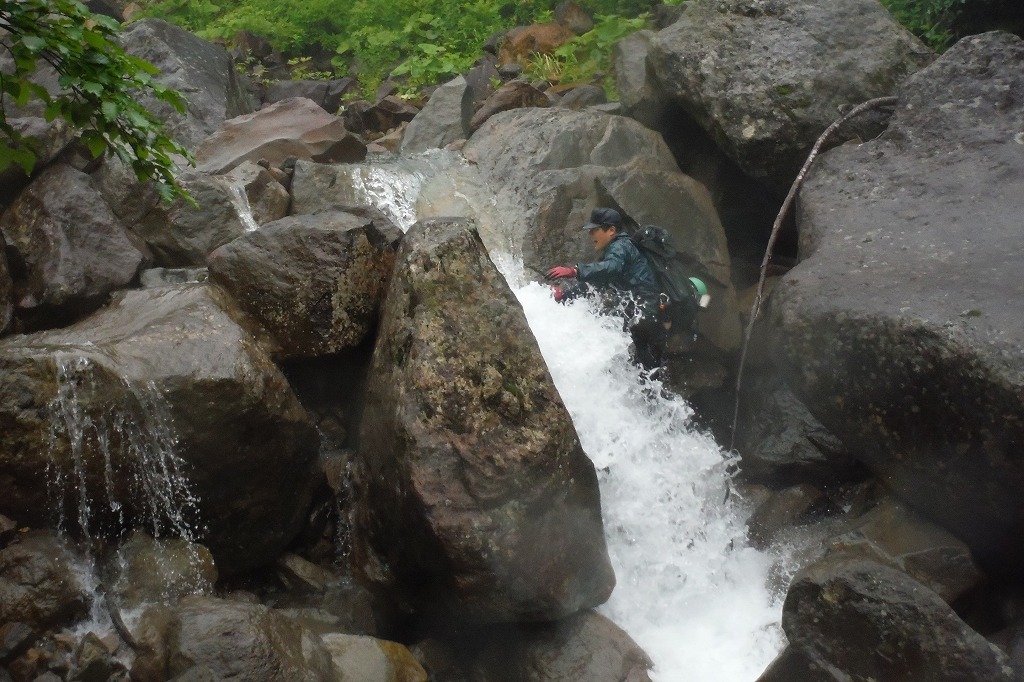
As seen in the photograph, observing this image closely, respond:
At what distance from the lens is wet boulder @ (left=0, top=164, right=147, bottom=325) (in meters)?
6.66

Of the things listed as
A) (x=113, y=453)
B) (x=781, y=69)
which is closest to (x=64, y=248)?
(x=113, y=453)

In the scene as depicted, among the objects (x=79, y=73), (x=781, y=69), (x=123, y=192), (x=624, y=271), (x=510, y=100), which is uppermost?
(x=79, y=73)

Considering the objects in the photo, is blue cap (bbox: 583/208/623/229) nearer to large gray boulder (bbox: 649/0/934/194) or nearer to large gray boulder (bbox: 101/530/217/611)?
large gray boulder (bbox: 649/0/934/194)

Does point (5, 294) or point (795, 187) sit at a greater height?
point (5, 294)

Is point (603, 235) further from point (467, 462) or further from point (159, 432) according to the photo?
point (159, 432)

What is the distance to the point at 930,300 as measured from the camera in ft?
19.3

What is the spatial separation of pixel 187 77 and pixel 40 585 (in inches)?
329

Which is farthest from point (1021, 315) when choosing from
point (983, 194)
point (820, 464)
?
point (820, 464)

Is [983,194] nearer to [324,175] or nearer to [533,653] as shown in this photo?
[533,653]

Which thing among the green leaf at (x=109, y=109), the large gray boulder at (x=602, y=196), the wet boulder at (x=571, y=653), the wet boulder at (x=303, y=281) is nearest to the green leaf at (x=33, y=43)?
the green leaf at (x=109, y=109)

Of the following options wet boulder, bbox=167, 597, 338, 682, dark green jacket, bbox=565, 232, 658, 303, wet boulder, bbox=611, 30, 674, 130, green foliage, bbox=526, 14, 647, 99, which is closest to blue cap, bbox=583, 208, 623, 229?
dark green jacket, bbox=565, 232, 658, 303

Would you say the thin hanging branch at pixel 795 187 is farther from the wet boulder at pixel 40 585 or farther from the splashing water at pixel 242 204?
the wet boulder at pixel 40 585

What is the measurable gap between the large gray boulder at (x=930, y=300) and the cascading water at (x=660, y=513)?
1423 millimetres

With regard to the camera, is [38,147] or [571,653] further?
[38,147]
